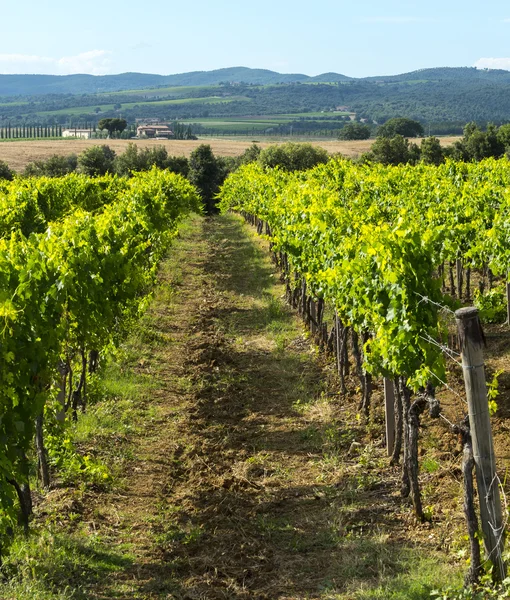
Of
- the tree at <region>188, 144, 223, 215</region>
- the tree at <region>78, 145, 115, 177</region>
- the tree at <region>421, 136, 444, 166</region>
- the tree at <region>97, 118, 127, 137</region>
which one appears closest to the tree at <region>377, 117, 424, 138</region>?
the tree at <region>97, 118, 127, 137</region>

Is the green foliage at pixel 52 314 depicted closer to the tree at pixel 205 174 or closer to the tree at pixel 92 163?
the tree at pixel 205 174

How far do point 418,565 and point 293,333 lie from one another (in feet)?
30.6

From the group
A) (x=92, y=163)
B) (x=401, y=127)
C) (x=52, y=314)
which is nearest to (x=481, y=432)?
(x=52, y=314)

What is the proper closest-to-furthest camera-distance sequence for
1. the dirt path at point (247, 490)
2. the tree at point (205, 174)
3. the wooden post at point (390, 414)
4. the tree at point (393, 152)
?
1. the dirt path at point (247, 490)
2. the wooden post at point (390, 414)
3. the tree at point (205, 174)
4. the tree at point (393, 152)

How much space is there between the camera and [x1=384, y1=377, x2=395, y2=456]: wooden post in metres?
9.02

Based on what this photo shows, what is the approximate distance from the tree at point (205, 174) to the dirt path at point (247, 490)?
122ft

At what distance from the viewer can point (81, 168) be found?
56438 millimetres

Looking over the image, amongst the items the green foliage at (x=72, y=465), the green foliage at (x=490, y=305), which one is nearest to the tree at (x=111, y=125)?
the green foliage at (x=490, y=305)

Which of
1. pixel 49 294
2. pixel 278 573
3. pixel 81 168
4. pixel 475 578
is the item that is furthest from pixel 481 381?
pixel 81 168

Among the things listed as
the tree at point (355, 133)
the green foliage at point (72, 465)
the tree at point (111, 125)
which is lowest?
the green foliage at point (72, 465)

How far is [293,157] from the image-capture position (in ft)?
194

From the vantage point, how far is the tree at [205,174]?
51.5m

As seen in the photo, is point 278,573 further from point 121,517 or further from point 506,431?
point 506,431

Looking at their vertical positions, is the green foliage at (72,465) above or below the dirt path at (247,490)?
above
